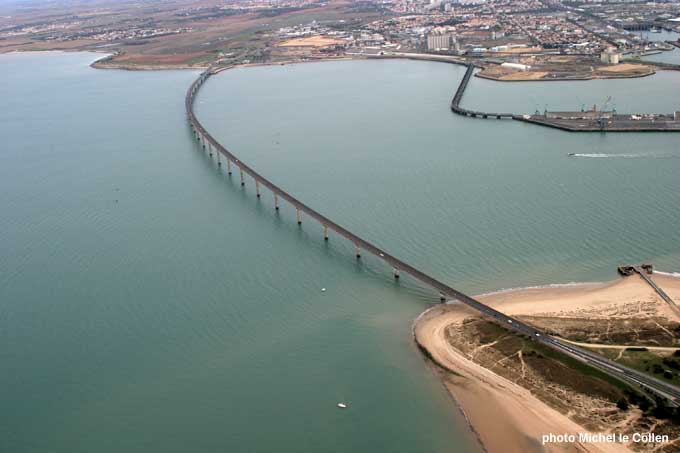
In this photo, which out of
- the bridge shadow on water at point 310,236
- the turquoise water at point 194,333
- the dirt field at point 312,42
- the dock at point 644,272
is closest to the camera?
the turquoise water at point 194,333

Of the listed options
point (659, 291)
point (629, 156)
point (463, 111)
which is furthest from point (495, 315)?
point (463, 111)

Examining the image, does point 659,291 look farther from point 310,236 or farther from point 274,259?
point 274,259

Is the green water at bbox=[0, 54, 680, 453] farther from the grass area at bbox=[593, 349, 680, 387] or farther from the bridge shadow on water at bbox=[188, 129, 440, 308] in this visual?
the grass area at bbox=[593, 349, 680, 387]

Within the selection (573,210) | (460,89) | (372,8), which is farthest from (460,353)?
(372,8)

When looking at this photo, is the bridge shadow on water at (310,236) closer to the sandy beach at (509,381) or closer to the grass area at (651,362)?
the sandy beach at (509,381)

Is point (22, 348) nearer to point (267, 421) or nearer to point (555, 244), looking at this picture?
point (267, 421)

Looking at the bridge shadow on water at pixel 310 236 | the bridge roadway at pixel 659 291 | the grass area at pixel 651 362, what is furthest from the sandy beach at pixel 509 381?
the grass area at pixel 651 362

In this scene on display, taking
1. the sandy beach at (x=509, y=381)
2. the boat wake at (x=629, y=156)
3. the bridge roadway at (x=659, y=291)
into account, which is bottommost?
the sandy beach at (x=509, y=381)
